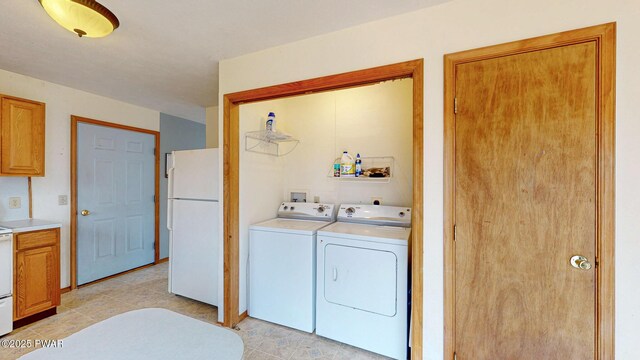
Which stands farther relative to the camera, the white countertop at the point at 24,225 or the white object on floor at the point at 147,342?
the white countertop at the point at 24,225

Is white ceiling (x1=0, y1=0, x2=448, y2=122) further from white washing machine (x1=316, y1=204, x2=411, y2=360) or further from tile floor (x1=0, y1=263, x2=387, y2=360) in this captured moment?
tile floor (x1=0, y1=263, x2=387, y2=360)

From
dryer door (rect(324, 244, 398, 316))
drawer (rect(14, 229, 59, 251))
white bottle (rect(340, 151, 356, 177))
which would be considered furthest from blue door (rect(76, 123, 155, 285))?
dryer door (rect(324, 244, 398, 316))

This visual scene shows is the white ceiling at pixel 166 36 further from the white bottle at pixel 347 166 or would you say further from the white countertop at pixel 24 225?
the white countertop at pixel 24 225

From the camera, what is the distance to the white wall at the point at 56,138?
106 inches

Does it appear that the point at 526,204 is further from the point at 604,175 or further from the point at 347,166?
the point at 347,166

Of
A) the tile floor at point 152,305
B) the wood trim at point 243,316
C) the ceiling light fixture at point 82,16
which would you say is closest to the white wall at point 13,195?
the tile floor at point 152,305

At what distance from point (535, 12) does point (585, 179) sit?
2.90 feet

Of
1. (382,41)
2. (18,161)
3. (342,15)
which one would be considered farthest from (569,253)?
(18,161)

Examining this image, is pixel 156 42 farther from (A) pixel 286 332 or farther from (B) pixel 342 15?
(A) pixel 286 332

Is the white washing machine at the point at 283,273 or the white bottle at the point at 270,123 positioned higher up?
the white bottle at the point at 270,123

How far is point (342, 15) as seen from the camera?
1644 mm

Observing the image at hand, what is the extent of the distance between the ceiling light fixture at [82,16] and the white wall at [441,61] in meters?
0.91

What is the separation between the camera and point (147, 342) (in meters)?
0.90

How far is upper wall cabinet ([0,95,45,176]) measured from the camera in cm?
223
